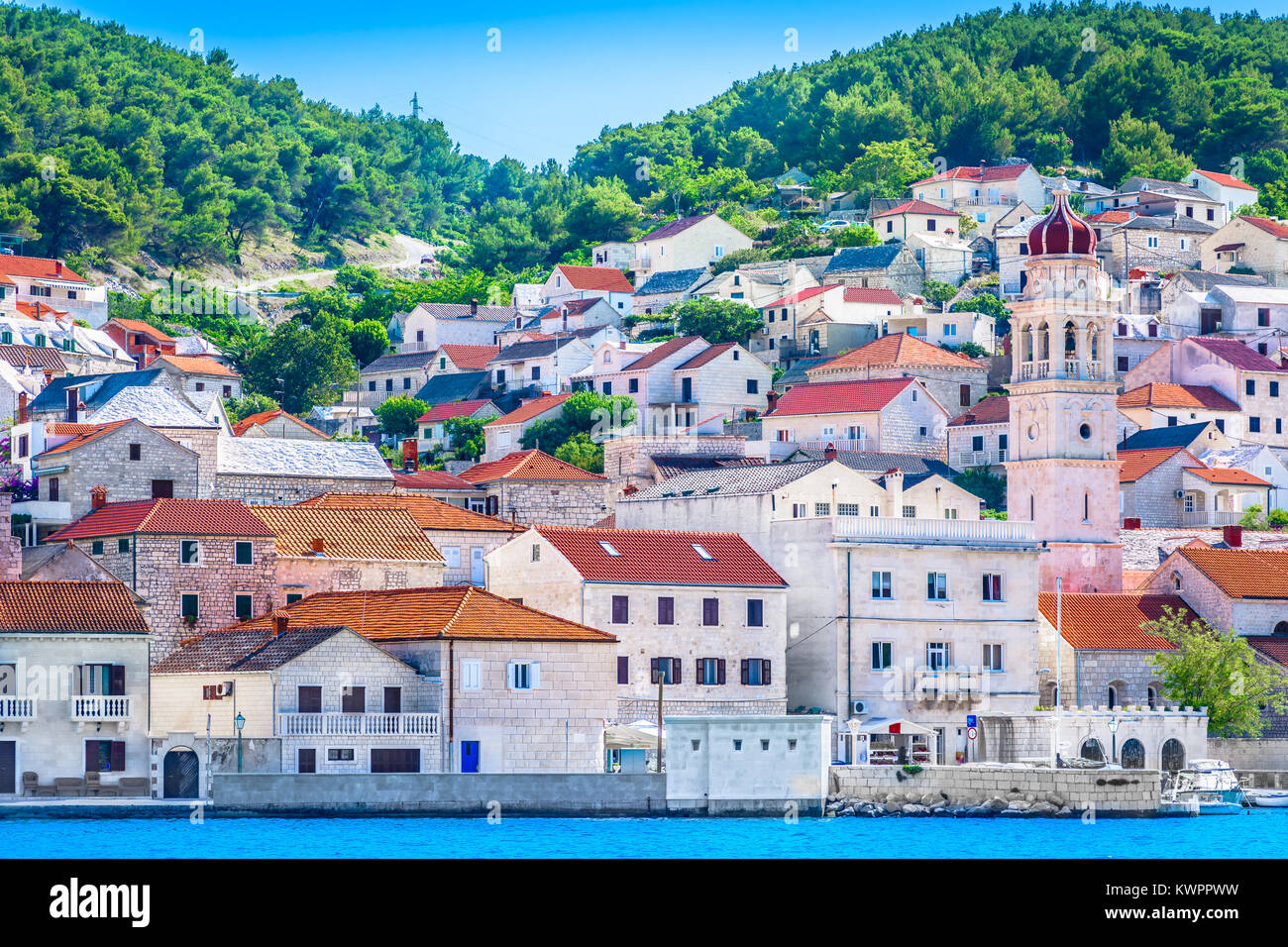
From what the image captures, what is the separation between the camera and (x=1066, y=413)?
8075 centimetres

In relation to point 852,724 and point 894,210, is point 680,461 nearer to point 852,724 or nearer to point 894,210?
point 852,724

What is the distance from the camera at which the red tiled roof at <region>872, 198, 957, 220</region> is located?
5640 inches

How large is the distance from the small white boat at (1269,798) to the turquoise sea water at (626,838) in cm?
611

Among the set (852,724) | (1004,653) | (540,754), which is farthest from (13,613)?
(1004,653)

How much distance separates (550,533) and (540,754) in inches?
358

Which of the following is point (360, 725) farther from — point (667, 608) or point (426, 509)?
point (426, 509)

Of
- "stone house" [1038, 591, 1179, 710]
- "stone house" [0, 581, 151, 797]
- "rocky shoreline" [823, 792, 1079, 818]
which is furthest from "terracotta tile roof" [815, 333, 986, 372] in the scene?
"stone house" [0, 581, 151, 797]

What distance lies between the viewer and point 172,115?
171 meters

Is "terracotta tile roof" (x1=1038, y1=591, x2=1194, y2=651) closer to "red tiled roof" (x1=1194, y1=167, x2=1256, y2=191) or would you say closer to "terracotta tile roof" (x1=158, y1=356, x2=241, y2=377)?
"terracotta tile roof" (x1=158, y1=356, x2=241, y2=377)

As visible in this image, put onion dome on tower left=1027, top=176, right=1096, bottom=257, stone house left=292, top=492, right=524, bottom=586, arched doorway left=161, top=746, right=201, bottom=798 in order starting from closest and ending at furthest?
arched doorway left=161, top=746, right=201, bottom=798, stone house left=292, top=492, right=524, bottom=586, onion dome on tower left=1027, top=176, right=1096, bottom=257

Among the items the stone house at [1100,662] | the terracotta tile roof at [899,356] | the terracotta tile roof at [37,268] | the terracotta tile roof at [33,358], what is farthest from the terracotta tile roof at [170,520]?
the terracotta tile roof at [37,268]

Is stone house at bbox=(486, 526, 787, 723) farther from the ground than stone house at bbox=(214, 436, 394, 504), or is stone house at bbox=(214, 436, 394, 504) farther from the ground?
stone house at bbox=(214, 436, 394, 504)

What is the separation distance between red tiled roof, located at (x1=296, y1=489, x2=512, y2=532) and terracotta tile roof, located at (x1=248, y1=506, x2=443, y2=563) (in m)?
2.70
